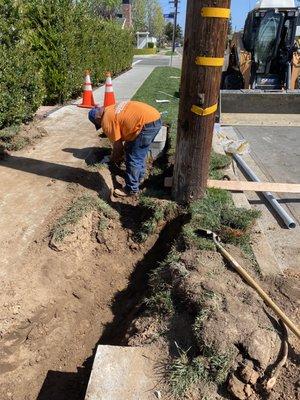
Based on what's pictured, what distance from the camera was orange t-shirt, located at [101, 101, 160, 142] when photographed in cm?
468

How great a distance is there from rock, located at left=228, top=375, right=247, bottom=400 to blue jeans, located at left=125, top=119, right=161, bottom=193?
3.01 meters

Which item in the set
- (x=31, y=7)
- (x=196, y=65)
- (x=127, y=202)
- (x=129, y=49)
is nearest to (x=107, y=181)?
(x=127, y=202)

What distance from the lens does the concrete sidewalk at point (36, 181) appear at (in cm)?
402

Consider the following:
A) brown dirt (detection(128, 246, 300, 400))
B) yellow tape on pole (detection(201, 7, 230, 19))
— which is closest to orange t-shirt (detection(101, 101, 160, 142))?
yellow tape on pole (detection(201, 7, 230, 19))

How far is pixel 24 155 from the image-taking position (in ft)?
19.7

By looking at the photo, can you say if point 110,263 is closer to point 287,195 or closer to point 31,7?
point 287,195

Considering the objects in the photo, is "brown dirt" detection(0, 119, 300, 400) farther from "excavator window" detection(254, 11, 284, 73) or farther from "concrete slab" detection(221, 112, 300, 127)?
"excavator window" detection(254, 11, 284, 73)

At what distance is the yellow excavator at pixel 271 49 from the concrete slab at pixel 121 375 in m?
9.76

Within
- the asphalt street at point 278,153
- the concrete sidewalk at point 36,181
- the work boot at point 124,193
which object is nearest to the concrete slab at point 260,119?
the asphalt street at point 278,153

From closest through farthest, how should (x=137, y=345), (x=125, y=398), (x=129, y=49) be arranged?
1. (x=125, y=398)
2. (x=137, y=345)
3. (x=129, y=49)

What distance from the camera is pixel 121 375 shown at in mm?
2377

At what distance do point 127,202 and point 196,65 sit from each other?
2.06m

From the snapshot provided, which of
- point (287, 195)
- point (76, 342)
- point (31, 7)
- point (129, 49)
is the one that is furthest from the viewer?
point (129, 49)

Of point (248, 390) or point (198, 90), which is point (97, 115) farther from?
point (248, 390)
